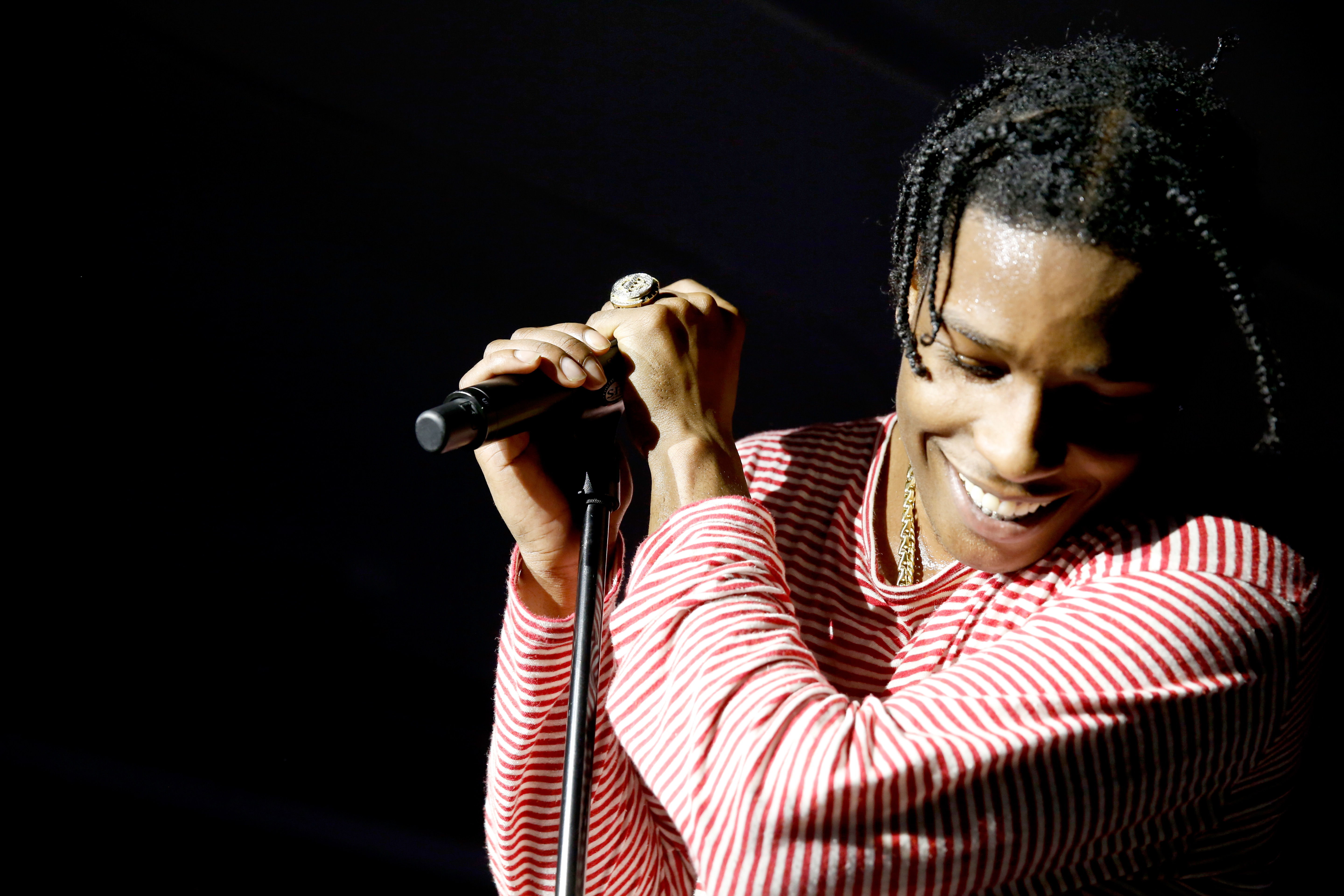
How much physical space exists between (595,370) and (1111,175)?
437 mm

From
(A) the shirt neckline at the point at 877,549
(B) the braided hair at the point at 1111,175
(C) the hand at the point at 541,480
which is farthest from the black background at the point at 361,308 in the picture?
(C) the hand at the point at 541,480

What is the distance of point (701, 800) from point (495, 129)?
3.84ft

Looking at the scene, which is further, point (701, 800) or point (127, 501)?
point (127, 501)

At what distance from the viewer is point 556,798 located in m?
1.12

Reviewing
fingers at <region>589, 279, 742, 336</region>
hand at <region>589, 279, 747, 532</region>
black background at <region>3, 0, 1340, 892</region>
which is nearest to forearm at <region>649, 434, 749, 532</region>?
hand at <region>589, 279, 747, 532</region>

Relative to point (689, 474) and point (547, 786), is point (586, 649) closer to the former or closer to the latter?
point (689, 474)

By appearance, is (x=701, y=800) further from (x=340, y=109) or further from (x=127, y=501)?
(x=127, y=501)

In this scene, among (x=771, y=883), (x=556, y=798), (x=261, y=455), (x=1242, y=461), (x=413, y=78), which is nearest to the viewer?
(x=771, y=883)

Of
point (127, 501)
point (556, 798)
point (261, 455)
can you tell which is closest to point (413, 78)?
point (261, 455)

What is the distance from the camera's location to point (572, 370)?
0.89 m

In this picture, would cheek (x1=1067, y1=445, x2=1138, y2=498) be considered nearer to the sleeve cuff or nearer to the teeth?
the teeth

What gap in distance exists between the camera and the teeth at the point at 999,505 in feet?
2.92

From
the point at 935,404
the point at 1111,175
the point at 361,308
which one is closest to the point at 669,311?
the point at 935,404

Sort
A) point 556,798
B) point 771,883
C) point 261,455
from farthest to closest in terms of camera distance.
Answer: point 261,455 < point 556,798 < point 771,883
